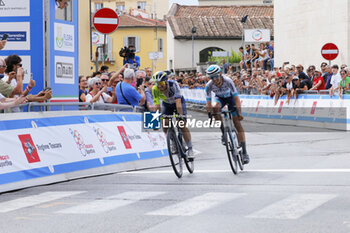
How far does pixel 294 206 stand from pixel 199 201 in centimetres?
124

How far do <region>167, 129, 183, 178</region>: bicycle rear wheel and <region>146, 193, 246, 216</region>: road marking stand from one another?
2582mm

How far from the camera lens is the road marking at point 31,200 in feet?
31.5

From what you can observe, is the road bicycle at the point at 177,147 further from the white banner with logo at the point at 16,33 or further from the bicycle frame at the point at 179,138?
the white banner with logo at the point at 16,33

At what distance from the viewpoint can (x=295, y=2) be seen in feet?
144

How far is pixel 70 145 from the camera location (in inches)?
512

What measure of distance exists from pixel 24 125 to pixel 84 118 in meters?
1.69

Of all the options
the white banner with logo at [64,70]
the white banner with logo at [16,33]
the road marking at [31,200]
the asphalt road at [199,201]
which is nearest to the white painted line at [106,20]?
the white banner with logo at [64,70]

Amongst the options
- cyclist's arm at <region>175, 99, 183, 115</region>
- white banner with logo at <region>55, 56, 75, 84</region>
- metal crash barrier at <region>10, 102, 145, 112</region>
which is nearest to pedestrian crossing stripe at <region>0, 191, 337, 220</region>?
metal crash barrier at <region>10, 102, 145, 112</region>

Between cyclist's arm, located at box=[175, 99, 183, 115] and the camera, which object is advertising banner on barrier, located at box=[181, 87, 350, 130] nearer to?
the camera

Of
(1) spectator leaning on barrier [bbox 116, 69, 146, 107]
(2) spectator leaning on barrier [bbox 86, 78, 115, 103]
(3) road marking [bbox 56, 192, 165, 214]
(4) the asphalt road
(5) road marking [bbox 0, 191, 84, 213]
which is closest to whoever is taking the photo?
(4) the asphalt road

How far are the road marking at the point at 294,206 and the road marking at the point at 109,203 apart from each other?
179 cm

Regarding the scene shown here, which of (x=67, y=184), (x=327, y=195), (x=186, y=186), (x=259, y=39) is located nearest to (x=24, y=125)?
(x=67, y=184)

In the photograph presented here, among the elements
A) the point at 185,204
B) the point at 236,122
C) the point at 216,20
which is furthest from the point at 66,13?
the point at 216,20

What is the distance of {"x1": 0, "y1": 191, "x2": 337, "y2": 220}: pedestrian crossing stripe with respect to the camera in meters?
8.62
